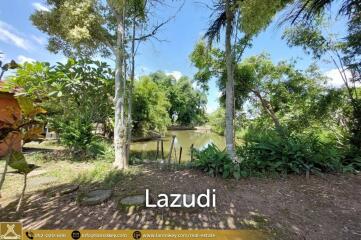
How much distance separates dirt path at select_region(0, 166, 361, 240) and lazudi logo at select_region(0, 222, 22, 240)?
0.14 m

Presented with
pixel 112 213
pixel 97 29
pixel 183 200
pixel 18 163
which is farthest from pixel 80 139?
pixel 183 200

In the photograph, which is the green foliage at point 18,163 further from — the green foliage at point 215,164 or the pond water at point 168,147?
the pond water at point 168,147

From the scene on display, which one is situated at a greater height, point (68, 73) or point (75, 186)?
point (68, 73)

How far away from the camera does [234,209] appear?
10.7ft

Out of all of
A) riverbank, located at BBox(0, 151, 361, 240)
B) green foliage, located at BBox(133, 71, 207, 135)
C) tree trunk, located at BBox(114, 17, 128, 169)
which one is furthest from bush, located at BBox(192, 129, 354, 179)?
green foliage, located at BBox(133, 71, 207, 135)

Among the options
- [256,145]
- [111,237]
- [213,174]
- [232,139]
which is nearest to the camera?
[111,237]

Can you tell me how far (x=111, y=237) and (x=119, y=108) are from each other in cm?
346

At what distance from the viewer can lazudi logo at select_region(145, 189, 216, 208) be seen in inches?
127

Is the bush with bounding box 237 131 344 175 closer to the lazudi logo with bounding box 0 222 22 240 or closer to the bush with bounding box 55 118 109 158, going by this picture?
the lazudi logo with bounding box 0 222 22 240

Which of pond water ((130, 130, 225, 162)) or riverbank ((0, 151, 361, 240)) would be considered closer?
riverbank ((0, 151, 361, 240))

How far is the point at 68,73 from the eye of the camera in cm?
677

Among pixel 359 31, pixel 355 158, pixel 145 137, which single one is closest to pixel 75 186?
pixel 355 158

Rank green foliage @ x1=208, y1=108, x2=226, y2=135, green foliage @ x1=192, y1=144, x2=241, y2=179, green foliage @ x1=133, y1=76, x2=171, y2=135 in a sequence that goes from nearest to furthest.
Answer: green foliage @ x1=192, y1=144, x2=241, y2=179
green foliage @ x1=133, y1=76, x2=171, y2=135
green foliage @ x1=208, y1=108, x2=226, y2=135

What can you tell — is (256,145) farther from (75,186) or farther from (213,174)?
(75,186)
